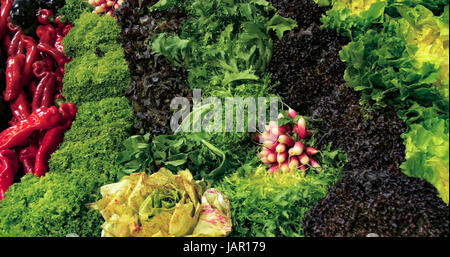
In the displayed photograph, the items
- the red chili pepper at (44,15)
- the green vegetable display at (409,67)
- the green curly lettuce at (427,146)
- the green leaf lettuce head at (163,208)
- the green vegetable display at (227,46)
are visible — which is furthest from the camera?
the red chili pepper at (44,15)

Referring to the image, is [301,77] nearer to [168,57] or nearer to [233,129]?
[233,129]

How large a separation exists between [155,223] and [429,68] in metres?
1.53

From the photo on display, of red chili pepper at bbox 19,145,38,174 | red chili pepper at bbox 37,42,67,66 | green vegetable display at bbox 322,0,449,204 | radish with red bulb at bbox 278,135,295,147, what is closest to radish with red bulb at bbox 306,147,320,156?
radish with red bulb at bbox 278,135,295,147

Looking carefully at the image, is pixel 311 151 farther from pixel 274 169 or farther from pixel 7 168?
pixel 7 168

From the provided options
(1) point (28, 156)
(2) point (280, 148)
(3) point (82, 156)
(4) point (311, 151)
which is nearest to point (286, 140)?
(2) point (280, 148)

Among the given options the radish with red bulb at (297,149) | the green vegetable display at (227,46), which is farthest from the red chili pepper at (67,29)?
the radish with red bulb at (297,149)

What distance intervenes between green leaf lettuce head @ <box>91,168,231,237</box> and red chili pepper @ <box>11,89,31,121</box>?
6.38ft

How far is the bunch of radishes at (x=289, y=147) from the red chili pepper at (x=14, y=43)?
2.93 m

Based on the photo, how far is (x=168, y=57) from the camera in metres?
2.74

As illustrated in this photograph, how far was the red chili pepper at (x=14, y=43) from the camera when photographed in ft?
12.2

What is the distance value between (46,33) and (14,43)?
1.09ft

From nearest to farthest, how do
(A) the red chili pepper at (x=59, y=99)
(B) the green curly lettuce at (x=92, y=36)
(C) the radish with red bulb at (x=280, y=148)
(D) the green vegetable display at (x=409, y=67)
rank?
(D) the green vegetable display at (x=409, y=67), (C) the radish with red bulb at (x=280, y=148), (B) the green curly lettuce at (x=92, y=36), (A) the red chili pepper at (x=59, y=99)

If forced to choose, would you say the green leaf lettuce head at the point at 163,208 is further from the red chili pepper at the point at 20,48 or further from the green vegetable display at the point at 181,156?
the red chili pepper at the point at 20,48
